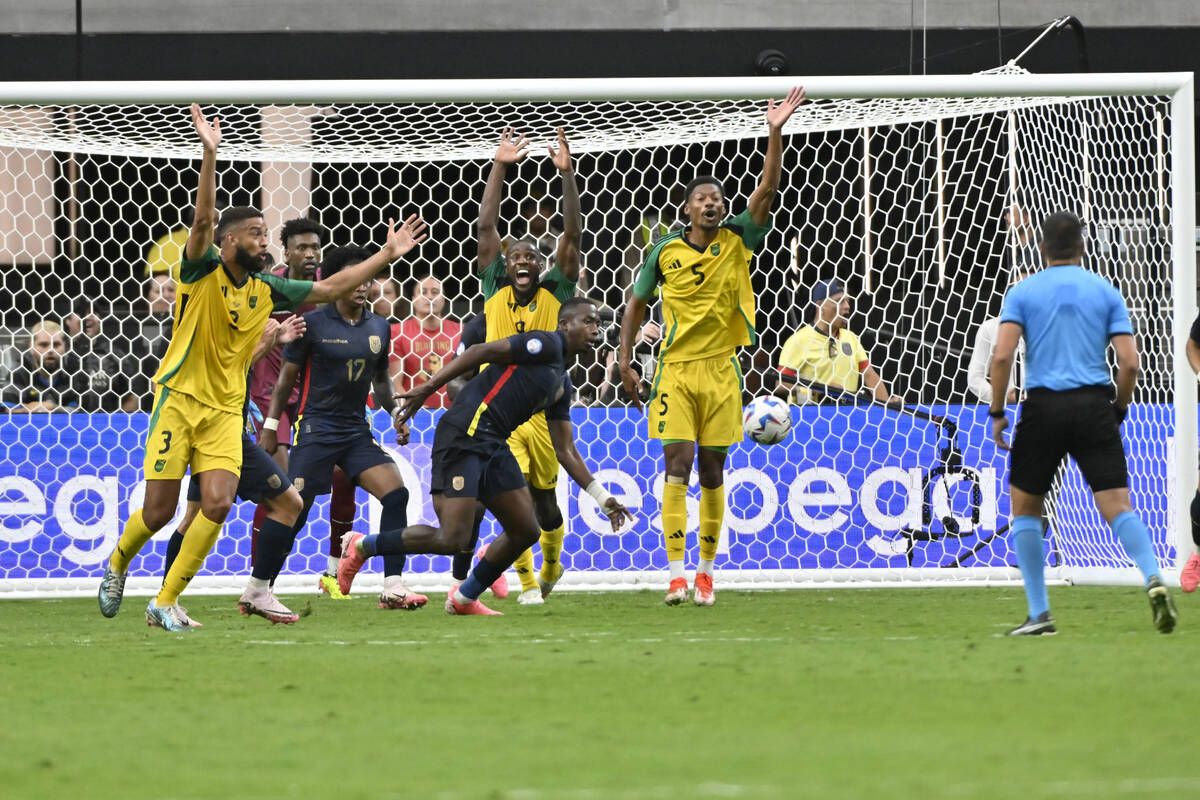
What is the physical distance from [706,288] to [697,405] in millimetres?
673

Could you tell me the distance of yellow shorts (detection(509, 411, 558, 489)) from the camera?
393 inches

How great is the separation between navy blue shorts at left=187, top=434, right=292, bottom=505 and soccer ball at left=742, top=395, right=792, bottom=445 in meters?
2.93

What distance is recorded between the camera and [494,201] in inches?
375

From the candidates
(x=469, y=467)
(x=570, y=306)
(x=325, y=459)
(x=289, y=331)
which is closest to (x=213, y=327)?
(x=289, y=331)

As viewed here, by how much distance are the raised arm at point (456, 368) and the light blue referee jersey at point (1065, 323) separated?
8.51 feet

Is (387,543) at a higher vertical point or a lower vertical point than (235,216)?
lower

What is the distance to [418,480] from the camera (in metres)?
11.6

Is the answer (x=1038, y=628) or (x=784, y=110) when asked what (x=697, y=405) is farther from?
(x=1038, y=628)

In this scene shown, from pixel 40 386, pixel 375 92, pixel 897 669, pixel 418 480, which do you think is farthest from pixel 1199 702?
pixel 40 386

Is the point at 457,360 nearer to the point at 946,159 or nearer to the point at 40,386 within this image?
the point at 40,386

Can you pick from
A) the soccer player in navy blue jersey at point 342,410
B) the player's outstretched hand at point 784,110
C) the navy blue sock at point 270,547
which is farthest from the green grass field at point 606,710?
the player's outstretched hand at point 784,110

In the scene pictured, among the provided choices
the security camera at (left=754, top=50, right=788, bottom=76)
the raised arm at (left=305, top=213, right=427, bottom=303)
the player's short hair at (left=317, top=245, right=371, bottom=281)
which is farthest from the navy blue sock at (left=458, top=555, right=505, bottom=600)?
the security camera at (left=754, top=50, right=788, bottom=76)

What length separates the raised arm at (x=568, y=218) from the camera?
31.2 feet

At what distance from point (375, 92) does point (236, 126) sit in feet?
9.21
